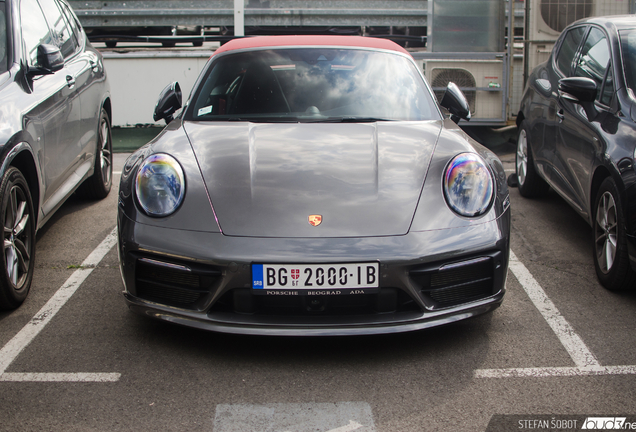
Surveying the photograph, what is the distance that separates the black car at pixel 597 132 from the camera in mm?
3570

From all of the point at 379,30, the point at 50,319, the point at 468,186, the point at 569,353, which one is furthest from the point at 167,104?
the point at 379,30

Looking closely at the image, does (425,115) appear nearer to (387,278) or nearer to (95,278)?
(387,278)

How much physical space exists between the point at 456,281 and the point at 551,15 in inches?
282

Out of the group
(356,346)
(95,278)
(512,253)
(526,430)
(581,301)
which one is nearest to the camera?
(526,430)

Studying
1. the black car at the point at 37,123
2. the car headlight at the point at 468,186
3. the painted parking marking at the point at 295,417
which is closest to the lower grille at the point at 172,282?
the painted parking marking at the point at 295,417

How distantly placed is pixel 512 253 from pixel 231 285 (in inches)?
93.0

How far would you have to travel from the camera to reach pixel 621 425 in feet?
7.86

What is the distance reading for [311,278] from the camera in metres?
2.72

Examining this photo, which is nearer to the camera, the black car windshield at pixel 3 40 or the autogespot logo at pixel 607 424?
the autogespot logo at pixel 607 424

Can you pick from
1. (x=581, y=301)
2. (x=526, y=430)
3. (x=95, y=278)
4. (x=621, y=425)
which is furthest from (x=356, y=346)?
(x=95, y=278)

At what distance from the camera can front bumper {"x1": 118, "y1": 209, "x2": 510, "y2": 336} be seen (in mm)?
2750

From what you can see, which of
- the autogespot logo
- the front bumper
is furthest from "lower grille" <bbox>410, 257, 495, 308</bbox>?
the autogespot logo

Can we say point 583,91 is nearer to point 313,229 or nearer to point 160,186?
point 313,229

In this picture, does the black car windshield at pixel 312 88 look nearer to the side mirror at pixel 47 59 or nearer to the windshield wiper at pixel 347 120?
the windshield wiper at pixel 347 120
